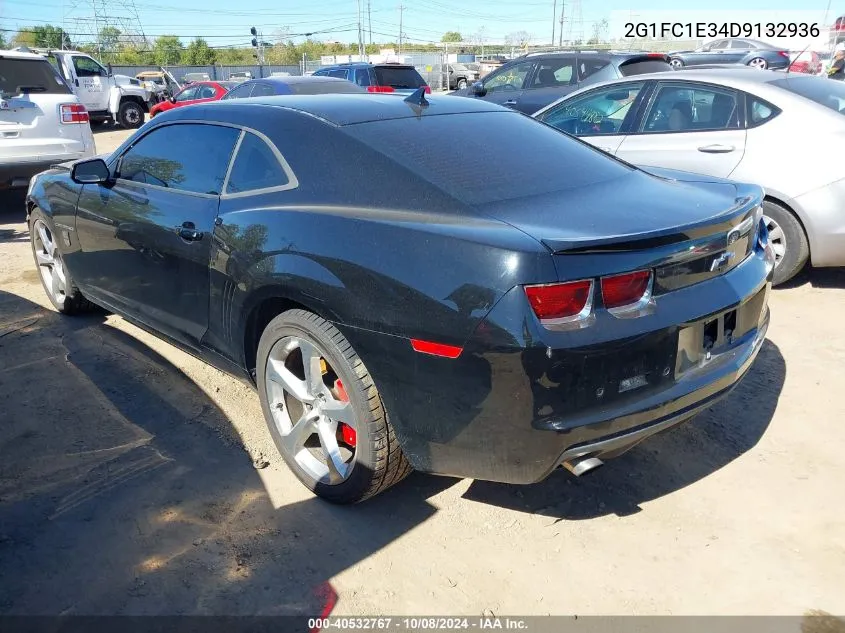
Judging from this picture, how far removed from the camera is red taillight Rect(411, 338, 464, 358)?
2.20 metres

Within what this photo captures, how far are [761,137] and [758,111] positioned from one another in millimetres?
226

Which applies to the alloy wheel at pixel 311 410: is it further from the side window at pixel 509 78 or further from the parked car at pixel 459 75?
the parked car at pixel 459 75

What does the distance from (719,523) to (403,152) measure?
1.89m

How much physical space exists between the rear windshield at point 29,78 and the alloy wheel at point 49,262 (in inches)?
146

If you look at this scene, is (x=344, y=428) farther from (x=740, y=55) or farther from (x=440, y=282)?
(x=740, y=55)

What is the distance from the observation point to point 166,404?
368 centimetres

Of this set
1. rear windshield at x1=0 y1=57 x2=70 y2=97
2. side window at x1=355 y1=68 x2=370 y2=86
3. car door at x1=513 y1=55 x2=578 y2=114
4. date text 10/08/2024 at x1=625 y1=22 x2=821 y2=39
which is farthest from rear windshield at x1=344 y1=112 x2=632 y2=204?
date text 10/08/2024 at x1=625 y1=22 x2=821 y2=39

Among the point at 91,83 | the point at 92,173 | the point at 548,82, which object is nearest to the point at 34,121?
the point at 92,173

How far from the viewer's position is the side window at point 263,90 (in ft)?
34.3

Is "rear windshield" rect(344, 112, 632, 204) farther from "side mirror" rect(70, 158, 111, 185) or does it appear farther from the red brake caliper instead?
"side mirror" rect(70, 158, 111, 185)

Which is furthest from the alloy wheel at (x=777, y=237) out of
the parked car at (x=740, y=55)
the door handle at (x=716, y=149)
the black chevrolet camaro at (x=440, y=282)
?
the parked car at (x=740, y=55)

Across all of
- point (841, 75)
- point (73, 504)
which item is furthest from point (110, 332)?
point (841, 75)

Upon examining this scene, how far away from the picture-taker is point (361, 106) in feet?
10.4

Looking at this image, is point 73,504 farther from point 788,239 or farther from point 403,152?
point 788,239
